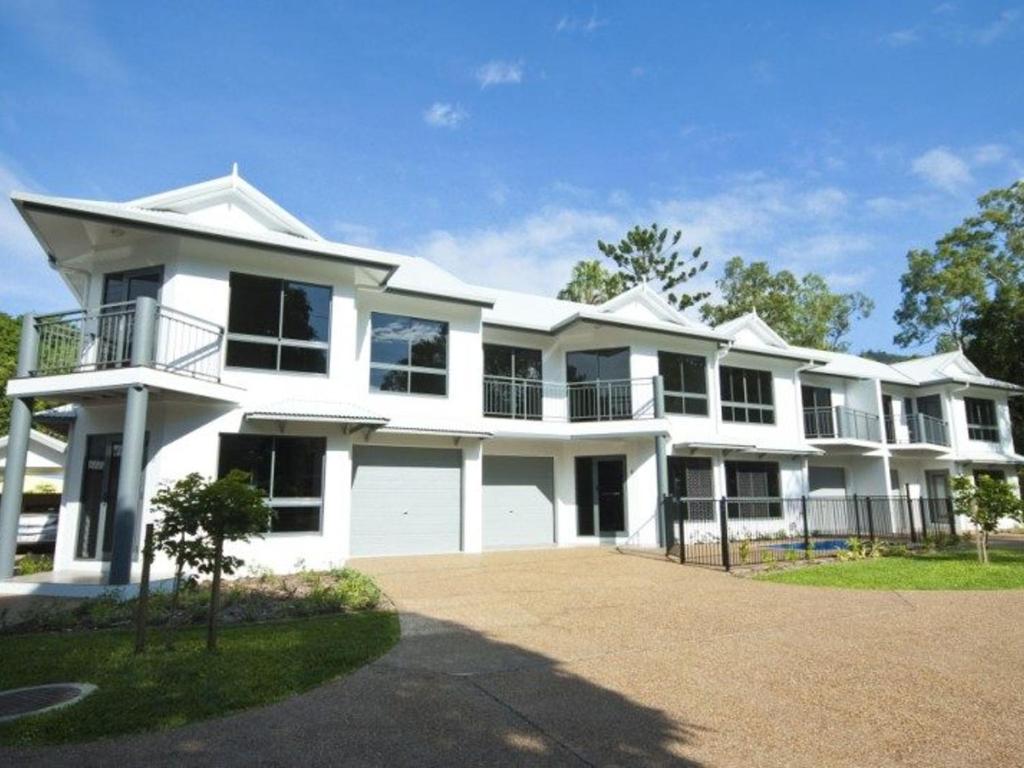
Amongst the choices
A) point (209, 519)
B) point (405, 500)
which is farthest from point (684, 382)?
point (209, 519)

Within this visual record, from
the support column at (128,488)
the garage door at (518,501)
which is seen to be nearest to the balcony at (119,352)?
the support column at (128,488)

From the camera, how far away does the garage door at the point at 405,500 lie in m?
15.3

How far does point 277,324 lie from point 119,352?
2942 mm

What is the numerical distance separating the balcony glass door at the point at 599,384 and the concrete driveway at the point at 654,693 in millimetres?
9087

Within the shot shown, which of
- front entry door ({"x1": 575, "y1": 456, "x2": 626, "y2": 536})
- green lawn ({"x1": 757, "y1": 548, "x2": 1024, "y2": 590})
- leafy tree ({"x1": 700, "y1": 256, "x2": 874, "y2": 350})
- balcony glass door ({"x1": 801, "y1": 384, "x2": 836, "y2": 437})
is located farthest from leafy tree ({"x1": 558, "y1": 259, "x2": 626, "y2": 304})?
green lawn ({"x1": 757, "y1": 548, "x2": 1024, "y2": 590})

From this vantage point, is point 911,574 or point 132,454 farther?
point 911,574

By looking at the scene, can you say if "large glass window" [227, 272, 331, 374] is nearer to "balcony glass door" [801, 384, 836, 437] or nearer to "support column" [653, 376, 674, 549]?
"support column" [653, 376, 674, 549]

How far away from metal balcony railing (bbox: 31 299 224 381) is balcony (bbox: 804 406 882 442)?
20606 millimetres

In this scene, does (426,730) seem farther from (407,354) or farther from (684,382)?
(684,382)

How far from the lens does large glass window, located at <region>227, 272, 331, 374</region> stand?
43.0 feet

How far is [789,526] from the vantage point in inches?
830

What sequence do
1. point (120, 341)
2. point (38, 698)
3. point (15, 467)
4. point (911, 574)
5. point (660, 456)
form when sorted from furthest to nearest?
1. point (660, 456)
2. point (911, 574)
3. point (120, 341)
4. point (15, 467)
5. point (38, 698)

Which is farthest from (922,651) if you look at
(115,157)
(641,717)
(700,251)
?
(700,251)

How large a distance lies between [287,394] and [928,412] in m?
27.6
